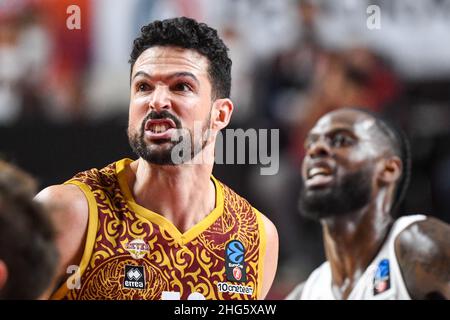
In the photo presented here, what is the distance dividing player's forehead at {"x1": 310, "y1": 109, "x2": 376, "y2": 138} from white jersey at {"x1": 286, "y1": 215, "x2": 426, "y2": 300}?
1.46 ft

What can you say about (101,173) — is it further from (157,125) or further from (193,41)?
(193,41)

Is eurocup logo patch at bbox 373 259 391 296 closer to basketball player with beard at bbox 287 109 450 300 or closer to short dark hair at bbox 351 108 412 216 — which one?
basketball player with beard at bbox 287 109 450 300

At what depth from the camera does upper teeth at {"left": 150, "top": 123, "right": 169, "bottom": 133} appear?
2910 millimetres

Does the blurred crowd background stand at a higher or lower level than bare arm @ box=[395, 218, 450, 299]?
higher

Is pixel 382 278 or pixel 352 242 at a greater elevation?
pixel 352 242

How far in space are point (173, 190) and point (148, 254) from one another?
30cm

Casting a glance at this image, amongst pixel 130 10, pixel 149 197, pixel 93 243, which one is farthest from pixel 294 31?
pixel 93 243

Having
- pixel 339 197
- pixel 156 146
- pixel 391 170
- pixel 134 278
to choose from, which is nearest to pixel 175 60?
pixel 156 146

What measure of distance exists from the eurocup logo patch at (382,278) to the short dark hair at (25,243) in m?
1.43

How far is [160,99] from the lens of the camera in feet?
9.49

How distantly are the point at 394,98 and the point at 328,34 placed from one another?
441 mm

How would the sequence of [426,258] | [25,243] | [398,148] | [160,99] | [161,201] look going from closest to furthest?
1. [25,243]
2. [160,99]
3. [161,201]
4. [426,258]
5. [398,148]

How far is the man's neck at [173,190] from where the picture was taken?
2.99 meters

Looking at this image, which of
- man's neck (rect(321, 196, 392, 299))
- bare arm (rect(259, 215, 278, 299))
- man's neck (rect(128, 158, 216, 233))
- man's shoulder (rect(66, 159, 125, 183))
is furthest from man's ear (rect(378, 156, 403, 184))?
man's shoulder (rect(66, 159, 125, 183))
